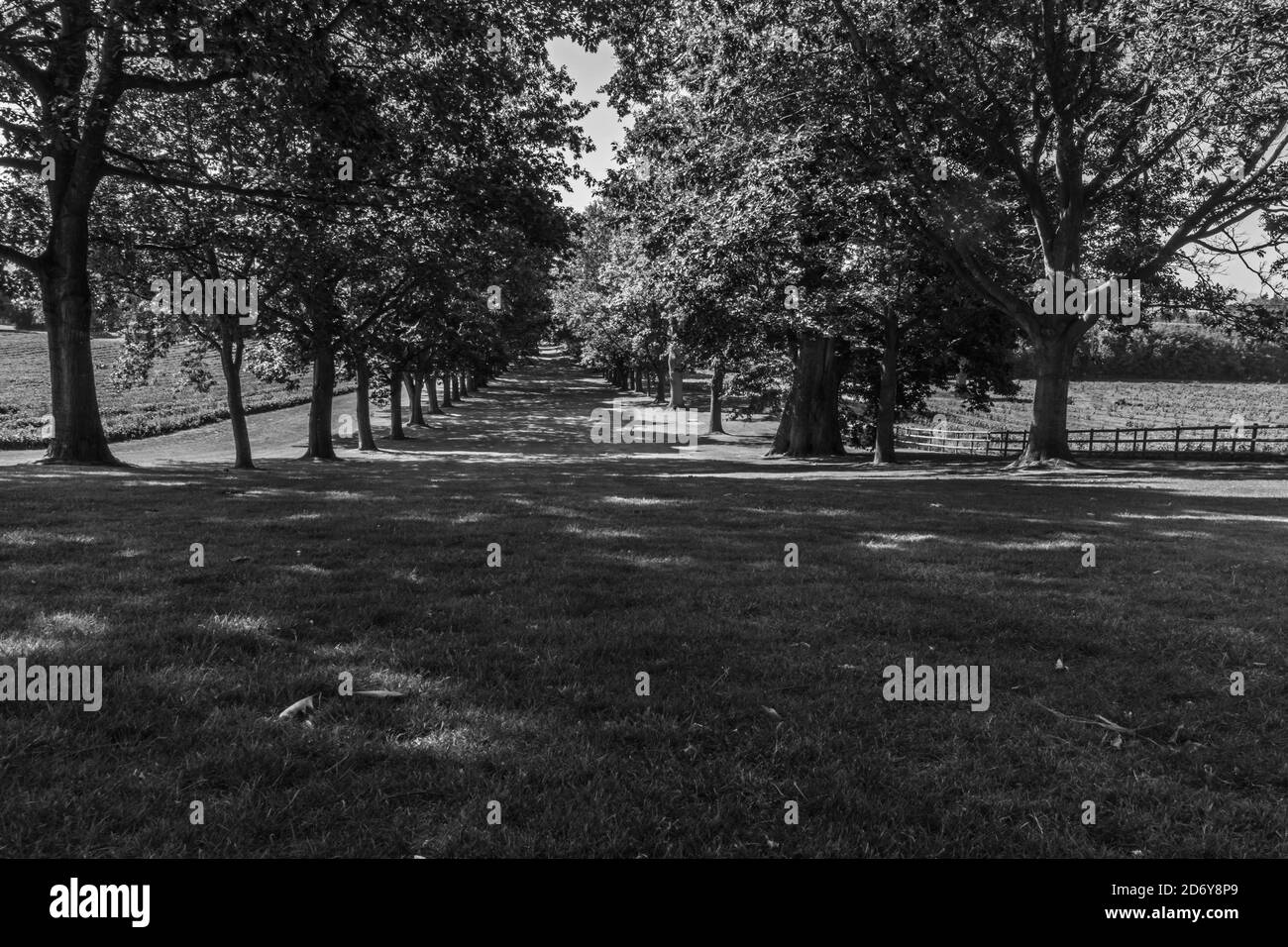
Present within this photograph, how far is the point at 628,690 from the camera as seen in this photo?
470 centimetres

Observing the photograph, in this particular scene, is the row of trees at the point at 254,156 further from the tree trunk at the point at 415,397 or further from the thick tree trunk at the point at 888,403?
the tree trunk at the point at 415,397

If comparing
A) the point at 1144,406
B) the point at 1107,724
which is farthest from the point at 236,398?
the point at 1144,406

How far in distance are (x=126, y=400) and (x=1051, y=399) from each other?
66.3 metres

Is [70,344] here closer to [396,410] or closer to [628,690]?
[628,690]

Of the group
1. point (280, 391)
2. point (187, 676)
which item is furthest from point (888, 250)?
point (280, 391)

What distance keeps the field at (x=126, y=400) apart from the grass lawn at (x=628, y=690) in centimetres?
2788

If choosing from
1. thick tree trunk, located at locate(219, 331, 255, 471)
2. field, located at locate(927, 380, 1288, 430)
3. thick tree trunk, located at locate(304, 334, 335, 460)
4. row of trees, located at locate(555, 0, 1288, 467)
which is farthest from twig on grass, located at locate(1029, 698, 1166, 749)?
field, located at locate(927, 380, 1288, 430)

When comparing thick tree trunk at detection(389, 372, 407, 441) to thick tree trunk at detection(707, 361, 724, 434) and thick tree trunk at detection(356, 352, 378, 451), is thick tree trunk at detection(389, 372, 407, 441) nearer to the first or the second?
thick tree trunk at detection(356, 352, 378, 451)

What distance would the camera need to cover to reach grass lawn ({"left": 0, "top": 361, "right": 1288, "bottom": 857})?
3.32 meters

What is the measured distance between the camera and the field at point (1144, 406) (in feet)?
262

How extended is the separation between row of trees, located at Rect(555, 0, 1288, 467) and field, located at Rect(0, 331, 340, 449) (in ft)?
76.4

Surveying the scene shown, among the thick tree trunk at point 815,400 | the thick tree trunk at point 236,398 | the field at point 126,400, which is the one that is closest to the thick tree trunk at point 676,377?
the thick tree trunk at point 815,400
